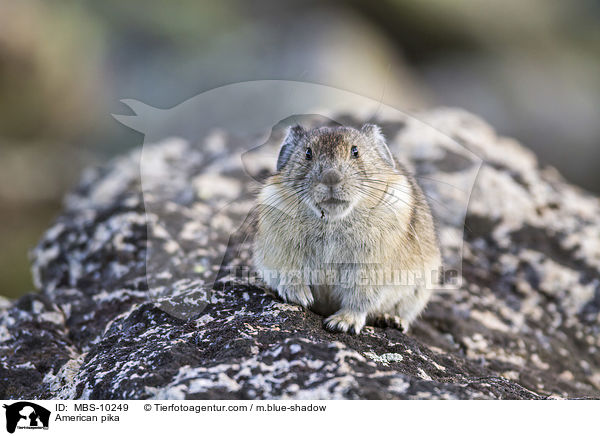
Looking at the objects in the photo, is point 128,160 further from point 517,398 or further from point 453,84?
point 453,84

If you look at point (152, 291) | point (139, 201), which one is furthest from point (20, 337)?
point (139, 201)

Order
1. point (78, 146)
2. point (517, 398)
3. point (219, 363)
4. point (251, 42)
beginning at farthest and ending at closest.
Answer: point (78, 146) < point (251, 42) < point (517, 398) < point (219, 363)

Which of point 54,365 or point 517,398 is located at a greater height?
point 517,398

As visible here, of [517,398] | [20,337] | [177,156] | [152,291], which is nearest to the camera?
[517,398]
